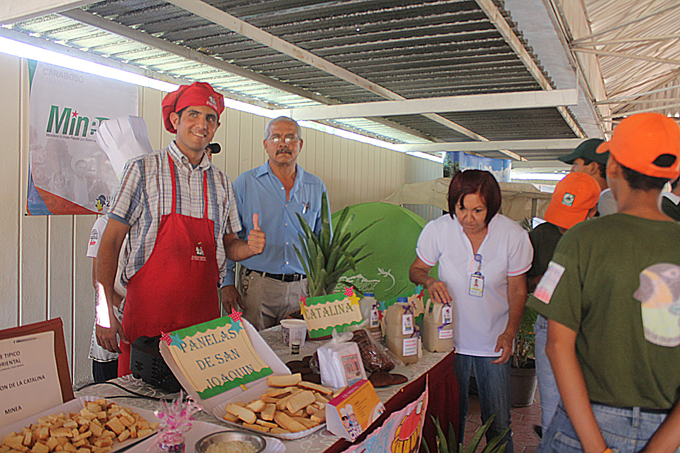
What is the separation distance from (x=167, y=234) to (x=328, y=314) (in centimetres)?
83

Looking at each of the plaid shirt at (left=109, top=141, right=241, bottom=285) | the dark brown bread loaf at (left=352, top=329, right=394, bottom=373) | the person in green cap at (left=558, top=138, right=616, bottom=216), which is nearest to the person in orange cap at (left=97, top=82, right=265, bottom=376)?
the plaid shirt at (left=109, top=141, right=241, bottom=285)

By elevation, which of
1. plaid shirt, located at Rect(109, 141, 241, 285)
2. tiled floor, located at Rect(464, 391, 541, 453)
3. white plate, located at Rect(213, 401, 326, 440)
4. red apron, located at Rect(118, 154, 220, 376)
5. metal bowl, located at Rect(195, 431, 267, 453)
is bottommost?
tiled floor, located at Rect(464, 391, 541, 453)

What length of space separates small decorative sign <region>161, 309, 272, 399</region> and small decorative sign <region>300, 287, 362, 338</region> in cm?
43

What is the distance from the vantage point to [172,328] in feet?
7.45

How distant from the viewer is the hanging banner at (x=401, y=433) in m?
1.52

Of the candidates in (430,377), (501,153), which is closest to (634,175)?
(430,377)

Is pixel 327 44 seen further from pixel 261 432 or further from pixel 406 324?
pixel 261 432

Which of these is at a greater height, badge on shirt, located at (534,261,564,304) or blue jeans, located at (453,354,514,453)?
badge on shirt, located at (534,261,564,304)

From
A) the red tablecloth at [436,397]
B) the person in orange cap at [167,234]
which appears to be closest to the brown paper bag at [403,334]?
the red tablecloth at [436,397]

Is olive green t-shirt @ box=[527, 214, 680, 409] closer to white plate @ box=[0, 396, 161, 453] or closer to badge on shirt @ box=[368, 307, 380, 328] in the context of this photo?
badge on shirt @ box=[368, 307, 380, 328]

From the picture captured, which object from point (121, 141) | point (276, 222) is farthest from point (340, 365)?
point (121, 141)

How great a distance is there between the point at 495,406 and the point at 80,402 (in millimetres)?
1908

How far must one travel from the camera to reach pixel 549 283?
144 centimetres

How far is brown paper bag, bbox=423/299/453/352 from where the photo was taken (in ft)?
7.77
